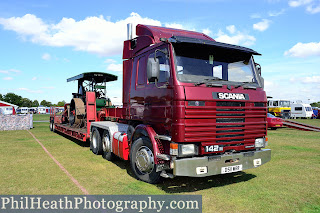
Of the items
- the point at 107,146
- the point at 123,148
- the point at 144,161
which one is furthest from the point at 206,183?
the point at 107,146

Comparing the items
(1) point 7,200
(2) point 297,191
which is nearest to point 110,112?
(1) point 7,200

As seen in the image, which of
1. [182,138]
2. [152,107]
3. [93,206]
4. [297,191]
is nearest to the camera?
[93,206]

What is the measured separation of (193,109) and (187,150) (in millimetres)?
747

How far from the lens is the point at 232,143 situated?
191 inches

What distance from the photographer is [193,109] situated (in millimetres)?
4383

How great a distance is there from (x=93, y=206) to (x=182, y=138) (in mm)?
1858

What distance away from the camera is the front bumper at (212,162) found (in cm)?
428

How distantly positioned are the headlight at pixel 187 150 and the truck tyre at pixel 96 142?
4.39 m

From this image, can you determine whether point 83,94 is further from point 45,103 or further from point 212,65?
point 45,103

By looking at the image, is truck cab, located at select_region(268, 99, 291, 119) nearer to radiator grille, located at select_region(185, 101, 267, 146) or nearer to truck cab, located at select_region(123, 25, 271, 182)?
truck cab, located at select_region(123, 25, 271, 182)

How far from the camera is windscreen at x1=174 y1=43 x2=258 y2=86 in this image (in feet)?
15.4

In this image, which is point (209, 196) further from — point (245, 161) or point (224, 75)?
point (224, 75)

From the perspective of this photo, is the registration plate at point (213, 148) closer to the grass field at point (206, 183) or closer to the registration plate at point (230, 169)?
the registration plate at point (230, 169)

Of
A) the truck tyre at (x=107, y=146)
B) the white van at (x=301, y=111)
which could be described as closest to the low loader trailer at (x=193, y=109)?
the truck tyre at (x=107, y=146)
